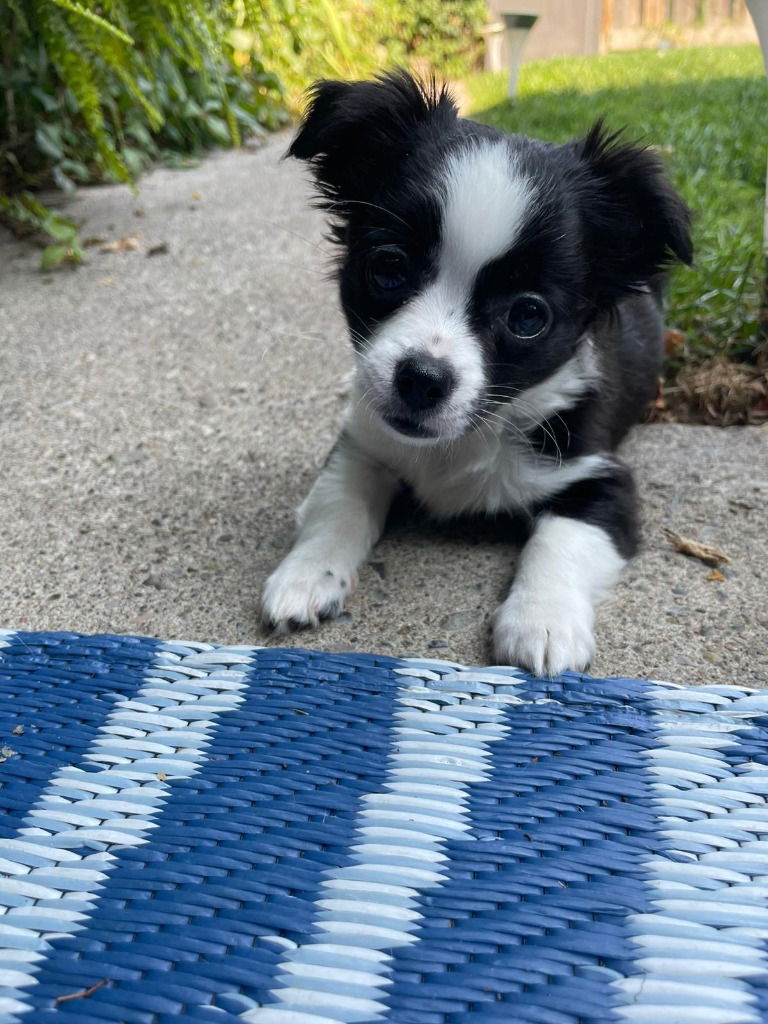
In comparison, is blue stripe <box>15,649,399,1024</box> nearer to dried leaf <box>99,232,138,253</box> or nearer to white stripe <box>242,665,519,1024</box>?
white stripe <box>242,665,519,1024</box>

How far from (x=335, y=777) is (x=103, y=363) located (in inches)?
93.4

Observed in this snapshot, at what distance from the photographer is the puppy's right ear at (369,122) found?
2.27m

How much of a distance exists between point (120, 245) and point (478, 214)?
3210 mm

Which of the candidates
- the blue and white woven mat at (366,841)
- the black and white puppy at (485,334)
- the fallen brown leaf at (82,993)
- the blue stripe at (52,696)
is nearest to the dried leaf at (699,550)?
the black and white puppy at (485,334)

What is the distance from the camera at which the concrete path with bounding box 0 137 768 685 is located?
2213mm

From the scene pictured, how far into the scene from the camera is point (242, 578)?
241 cm

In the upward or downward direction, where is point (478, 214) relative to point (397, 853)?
upward

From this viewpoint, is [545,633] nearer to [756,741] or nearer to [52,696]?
[756,741]

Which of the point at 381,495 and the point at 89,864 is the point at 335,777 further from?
the point at 381,495

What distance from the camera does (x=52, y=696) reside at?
1843mm

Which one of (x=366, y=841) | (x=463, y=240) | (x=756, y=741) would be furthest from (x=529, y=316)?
(x=366, y=841)

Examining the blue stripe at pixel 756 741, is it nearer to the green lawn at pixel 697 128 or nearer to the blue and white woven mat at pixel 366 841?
the blue and white woven mat at pixel 366 841

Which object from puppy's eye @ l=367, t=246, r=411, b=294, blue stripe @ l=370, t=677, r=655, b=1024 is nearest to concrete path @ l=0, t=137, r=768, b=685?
blue stripe @ l=370, t=677, r=655, b=1024

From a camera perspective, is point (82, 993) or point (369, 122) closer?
point (82, 993)
